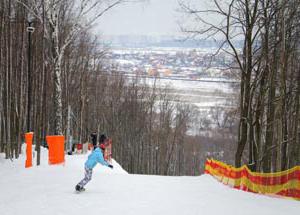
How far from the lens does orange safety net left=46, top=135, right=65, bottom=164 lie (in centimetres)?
2039

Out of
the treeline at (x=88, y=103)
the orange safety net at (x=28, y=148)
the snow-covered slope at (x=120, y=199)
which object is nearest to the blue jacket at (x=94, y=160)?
the snow-covered slope at (x=120, y=199)

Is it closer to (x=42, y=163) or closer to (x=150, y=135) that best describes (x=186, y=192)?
(x=42, y=163)

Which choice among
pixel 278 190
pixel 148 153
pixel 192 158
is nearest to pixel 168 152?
pixel 148 153

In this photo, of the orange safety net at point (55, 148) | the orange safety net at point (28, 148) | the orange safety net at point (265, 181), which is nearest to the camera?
the orange safety net at point (265, 181)

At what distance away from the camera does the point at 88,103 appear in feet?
180

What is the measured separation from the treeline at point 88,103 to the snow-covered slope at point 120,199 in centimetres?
506

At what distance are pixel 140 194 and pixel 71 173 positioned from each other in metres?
5.61

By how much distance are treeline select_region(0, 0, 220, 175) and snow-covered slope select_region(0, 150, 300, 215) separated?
506cm

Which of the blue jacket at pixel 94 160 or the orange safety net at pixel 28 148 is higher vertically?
the blue jacket at pixel 94 160

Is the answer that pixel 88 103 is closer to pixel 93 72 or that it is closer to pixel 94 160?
pixel 93 72

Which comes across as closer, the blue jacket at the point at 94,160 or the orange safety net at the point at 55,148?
the blue jacket at the point at 94,160

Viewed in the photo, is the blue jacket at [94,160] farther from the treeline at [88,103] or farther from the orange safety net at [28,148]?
the treeline at [88,103]

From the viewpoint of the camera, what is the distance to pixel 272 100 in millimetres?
21844

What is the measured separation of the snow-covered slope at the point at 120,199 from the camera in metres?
10.9
